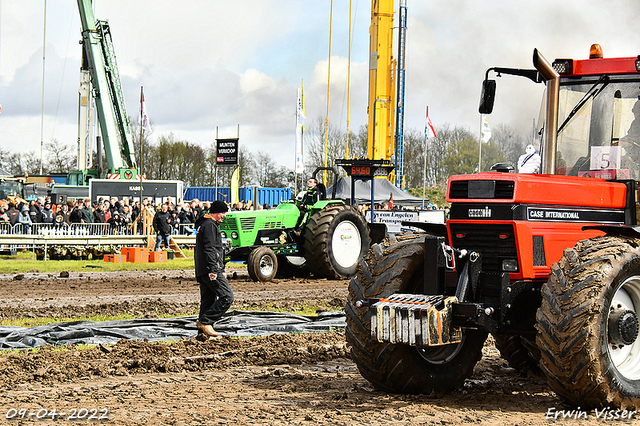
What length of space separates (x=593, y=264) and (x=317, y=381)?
279 cm

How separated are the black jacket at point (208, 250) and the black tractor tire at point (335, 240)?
7.05 metres

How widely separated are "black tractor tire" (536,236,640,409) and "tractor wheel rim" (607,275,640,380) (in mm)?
47

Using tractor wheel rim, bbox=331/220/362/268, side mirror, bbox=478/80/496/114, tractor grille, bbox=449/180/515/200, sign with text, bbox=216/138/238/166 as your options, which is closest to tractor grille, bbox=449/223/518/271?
tractor grille, bbox=449/180/515/200

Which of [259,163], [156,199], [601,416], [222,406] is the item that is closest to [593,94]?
[601,416]

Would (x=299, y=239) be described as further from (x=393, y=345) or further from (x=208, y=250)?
(x=393, y=345)

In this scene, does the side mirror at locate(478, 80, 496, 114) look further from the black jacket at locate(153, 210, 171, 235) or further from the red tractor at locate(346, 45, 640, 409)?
the black jacket at locate(153, 210, 171, 235)

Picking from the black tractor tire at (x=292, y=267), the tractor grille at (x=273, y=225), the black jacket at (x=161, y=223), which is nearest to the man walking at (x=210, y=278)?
the tractor grille at (x=273, y=225)

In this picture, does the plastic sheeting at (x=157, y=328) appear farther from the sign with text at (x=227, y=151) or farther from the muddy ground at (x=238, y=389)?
the sign with text at (x=227, y=151)

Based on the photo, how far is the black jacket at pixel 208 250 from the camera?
9375 millimetres

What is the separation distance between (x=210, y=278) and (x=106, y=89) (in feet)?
85.4

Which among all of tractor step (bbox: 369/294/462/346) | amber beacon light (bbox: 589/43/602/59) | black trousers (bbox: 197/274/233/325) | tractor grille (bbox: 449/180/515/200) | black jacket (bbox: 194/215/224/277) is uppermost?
amber beacon light (bbox: 589/43/602/59)

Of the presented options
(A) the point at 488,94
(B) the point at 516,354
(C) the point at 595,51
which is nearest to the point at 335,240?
(B) the point at 516,354

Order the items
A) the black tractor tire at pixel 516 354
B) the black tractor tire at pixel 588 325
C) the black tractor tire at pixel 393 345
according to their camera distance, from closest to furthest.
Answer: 1. the black tractor tire at pixel 588 325
2. the black tractor tire at pixel 393 345
3. the black tractor tire at pixel 516 354

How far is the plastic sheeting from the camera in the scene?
8.71 metres
